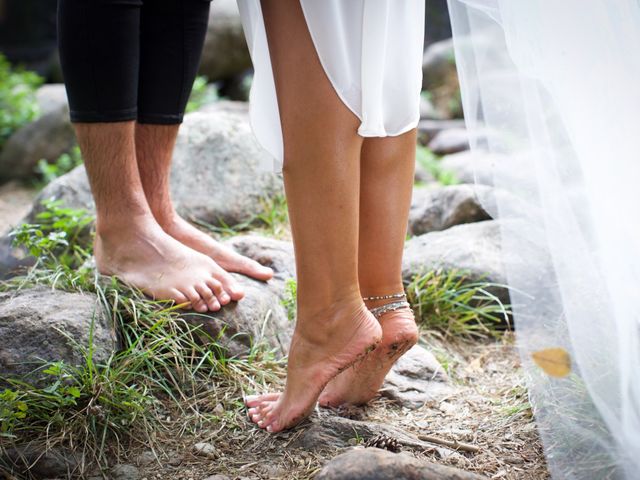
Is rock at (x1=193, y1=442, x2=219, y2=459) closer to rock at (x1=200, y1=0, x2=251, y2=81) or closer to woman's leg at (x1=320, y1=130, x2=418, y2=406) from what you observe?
woman's leg at (x1=320, y1=130, x2=418, y2=406)

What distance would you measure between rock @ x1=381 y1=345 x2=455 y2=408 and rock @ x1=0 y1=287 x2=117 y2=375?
2.29ft

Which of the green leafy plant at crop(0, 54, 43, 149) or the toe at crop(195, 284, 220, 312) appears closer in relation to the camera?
the toe at crop(195, 284, 220, 312)

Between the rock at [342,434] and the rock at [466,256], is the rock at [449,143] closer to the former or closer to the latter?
the rock at [466,256]

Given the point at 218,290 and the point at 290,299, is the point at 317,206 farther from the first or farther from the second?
the point at 290,299

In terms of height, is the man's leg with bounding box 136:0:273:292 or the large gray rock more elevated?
the man's leg with bounding box 136:0:273:292

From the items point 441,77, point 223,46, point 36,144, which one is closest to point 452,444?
point 36,144

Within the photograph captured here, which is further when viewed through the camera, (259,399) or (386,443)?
(259,399)

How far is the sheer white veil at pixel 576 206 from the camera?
4.15 ft

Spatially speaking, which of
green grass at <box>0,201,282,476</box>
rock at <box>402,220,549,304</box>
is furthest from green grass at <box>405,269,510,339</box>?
green grass at <box>0,201,282,476</box>

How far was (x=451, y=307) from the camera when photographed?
7.39 feet

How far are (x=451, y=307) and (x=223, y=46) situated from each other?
18.2ft

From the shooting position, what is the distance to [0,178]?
16.5ft

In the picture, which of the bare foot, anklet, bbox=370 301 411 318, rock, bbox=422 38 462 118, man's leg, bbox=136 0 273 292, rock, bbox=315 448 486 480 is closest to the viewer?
rock, bbox=315 448 486 480

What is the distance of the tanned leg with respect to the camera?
198 cm
